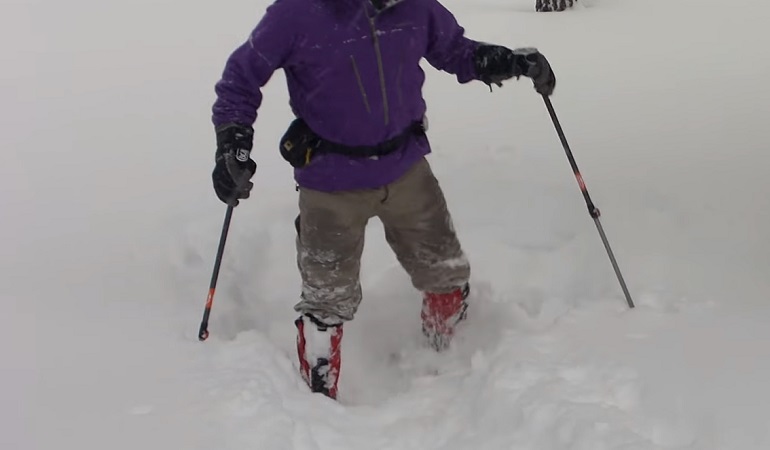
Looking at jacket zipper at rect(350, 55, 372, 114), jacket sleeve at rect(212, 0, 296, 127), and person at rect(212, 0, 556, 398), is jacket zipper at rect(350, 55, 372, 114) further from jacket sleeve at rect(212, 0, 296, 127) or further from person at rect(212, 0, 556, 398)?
jacket sleeve at rect(212, 0, 296, 127)

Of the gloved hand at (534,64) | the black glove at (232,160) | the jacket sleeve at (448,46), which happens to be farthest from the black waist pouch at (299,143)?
the gloved hand at (534,64)

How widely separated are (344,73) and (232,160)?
1.65ft

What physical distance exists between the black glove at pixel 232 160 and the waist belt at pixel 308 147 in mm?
155

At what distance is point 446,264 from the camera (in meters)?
3.25

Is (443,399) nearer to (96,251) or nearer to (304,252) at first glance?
(304,252)

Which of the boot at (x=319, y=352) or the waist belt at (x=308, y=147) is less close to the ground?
the waist belt at (x=308, y=147)

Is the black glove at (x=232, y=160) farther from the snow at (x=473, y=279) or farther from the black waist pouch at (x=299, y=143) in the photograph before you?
the snow at (x=473, y=279)

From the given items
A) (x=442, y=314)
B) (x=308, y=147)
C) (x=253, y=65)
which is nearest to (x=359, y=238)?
(x=308, y=147)

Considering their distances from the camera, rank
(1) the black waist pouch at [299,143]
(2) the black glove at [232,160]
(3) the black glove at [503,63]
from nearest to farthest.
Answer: (2) the black glove at [232,160]
(1) the black waist pouch at [299,143]
(3) the black glove at [503,63]

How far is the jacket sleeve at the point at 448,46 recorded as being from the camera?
296cm

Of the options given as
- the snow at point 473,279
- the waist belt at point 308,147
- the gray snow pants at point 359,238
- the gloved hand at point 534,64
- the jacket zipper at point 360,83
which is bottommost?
the snow at point 473,279

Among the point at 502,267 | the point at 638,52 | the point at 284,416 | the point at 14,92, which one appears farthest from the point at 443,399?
the point at 14,92

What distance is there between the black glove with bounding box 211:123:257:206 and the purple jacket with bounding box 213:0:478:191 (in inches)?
1.8

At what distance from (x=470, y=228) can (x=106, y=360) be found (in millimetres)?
1974
